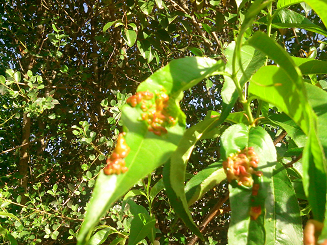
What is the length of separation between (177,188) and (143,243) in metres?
0.94

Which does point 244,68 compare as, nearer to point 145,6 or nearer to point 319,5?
point 319,5

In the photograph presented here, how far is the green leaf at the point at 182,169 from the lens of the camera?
66cm

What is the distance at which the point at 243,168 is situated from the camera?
1.99 ft

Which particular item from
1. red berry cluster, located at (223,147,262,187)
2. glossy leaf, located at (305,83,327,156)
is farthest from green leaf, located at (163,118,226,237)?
glossy leaf, located at (305,83,327,156)

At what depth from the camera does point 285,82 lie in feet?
1.79

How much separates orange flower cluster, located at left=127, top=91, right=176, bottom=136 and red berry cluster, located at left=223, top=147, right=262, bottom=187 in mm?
175

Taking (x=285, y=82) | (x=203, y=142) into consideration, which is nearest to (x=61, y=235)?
(x=203, y=142)

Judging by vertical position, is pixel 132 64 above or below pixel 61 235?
above

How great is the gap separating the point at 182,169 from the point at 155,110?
210 millimetres

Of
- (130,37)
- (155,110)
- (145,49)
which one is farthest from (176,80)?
(145,49)

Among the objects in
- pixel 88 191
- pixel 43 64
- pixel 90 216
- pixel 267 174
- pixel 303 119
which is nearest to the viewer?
pixel 90 216

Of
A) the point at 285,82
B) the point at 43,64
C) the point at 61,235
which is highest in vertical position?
the point at 43,64

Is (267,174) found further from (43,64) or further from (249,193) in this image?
(43,64)

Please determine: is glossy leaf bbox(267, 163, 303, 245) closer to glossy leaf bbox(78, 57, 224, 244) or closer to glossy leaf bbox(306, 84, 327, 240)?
glossy leaf bbox(306, 84, 327, 240)
